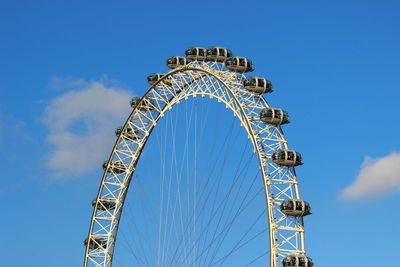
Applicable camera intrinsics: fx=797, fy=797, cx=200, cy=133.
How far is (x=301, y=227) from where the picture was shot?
1928 inches

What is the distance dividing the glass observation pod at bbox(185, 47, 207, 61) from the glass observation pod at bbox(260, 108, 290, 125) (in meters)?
9.13

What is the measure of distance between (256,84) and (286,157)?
591 cm

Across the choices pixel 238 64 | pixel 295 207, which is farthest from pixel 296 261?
pixel 238 64

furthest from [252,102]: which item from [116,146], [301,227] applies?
[116,146]

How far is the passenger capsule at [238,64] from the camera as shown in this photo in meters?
55.7

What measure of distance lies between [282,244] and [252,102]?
33.6 feet

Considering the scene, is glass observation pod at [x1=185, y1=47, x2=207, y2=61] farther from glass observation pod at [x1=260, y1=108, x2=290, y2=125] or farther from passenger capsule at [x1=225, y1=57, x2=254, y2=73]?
glass observation pod at [x1=260, y1=108, x2=290, y2=125]

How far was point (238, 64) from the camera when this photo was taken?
5566 centimetres

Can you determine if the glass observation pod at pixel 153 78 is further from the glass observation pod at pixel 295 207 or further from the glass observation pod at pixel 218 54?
the glass observation pod at pixel 295 207

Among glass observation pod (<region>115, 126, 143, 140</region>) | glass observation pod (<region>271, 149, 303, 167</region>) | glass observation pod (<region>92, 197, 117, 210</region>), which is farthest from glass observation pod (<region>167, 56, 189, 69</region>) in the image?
glass observation pod (<region>271, 149, 303, 167</region>)

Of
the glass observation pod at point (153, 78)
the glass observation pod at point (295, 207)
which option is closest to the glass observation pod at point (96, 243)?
the glass observation pod at point (153, 78)

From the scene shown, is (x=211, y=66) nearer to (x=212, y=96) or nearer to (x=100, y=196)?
(x=212, y=96)

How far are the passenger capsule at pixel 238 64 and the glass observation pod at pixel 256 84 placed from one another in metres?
2.40

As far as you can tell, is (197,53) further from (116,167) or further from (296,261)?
(296,261)
